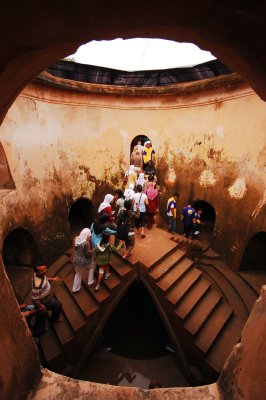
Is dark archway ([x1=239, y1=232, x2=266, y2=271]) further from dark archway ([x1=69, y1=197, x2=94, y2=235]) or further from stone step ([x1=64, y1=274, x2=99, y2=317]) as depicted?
dark archway ([x1=69, y1=197, x2=94, y2=235])

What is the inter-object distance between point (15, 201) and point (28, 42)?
250 inches

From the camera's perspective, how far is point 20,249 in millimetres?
7793

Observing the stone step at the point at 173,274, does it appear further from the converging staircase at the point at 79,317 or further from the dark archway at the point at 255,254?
the dark archway at the point at 255,254

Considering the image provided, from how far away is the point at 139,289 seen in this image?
764cm

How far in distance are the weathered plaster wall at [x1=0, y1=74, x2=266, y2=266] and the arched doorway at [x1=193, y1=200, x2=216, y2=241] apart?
1.20 meters

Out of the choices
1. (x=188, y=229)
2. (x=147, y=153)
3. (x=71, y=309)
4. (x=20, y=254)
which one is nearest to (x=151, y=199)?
(x=188, y=229)

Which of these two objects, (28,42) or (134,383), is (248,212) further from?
(28,42)

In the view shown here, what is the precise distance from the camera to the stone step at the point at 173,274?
18.1 feet

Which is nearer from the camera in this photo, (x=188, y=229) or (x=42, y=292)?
(x=42, y=292)

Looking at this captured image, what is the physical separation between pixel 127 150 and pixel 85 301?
7126mm

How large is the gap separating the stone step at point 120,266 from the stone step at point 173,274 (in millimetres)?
900

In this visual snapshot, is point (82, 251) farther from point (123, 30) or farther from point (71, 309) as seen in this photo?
point (123, 30)

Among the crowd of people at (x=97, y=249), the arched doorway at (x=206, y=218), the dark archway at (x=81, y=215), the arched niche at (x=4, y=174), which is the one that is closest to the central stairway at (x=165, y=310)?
the crowd of people at (x=97, y=249)

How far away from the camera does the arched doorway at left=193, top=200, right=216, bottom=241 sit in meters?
10.0
